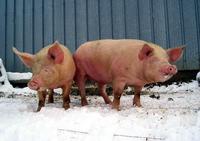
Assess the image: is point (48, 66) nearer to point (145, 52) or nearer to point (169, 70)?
point (145, 52)

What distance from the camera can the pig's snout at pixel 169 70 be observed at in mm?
4281

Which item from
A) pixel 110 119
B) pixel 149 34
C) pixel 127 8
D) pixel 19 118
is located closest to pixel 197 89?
pixel 149 34

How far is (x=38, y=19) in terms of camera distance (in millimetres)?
8086

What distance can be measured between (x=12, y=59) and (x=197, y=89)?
380 centimetres

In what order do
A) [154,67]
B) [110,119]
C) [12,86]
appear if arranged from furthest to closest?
[12,86], [154,67], [110,119]

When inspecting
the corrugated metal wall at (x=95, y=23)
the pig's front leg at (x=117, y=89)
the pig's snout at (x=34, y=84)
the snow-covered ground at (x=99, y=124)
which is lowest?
the snow-covered ground at (x=99, y=124)

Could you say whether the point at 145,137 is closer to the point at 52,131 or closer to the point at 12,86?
the point at 52,131

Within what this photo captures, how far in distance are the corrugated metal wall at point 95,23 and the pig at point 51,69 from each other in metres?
3.08

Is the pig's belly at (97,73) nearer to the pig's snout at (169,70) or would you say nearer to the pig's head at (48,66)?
the pig's head at (48,66)

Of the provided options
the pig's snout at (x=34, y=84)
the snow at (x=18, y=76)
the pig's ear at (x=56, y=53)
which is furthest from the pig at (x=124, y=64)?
the snow at (x=18, y=76)

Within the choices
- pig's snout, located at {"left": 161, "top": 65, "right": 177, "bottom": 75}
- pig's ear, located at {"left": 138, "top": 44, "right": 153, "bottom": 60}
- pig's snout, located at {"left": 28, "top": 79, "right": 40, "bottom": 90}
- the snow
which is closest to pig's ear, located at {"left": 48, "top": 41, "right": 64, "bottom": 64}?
pig's snout, located at {"left": 28, "top": 79, "right": 40, "bottom": 90}

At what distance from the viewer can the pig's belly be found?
16.6 feet

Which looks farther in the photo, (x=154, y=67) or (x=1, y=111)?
(x=1, y=111)

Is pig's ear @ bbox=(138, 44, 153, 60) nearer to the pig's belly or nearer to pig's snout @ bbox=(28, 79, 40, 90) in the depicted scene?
the pig's belly
